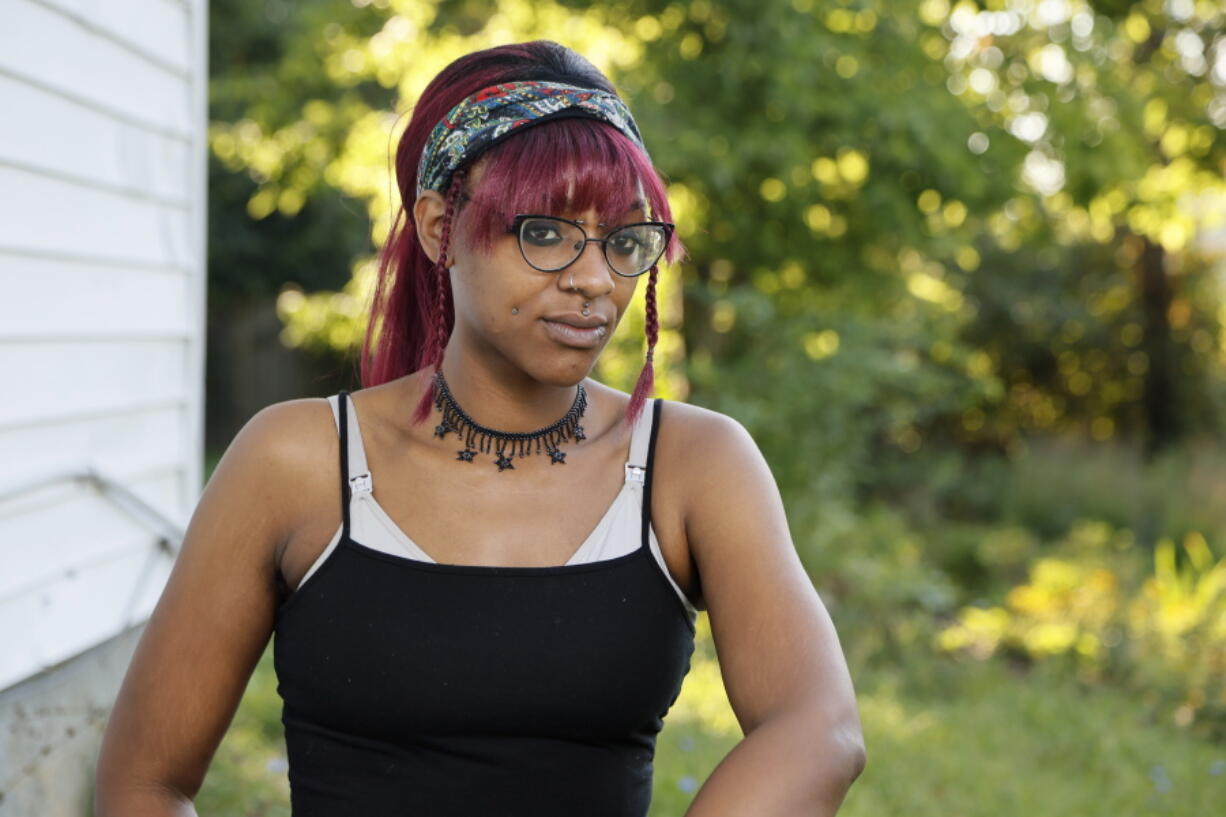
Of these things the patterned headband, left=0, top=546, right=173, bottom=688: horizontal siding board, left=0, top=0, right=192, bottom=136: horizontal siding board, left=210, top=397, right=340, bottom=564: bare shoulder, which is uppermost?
left=0, top=0, right=192, bottom=136: horizontal siding board

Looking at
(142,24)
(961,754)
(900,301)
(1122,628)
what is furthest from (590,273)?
(900,301)

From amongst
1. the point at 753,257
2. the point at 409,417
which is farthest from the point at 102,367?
the point at 753,257

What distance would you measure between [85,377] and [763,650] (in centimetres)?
225

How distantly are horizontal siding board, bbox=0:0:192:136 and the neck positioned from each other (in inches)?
65.9

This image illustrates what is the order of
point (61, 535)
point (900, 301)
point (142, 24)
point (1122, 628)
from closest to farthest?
1. point (61, 535)
2. point (142, 24)
3. point (1122, 628)
4. point (900, 301)

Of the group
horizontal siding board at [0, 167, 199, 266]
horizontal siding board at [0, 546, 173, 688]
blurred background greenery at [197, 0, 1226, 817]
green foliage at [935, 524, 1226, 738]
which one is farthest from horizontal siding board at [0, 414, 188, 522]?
green foliage at [935, 524, 1226, 738]

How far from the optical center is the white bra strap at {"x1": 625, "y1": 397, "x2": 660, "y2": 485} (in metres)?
1.66

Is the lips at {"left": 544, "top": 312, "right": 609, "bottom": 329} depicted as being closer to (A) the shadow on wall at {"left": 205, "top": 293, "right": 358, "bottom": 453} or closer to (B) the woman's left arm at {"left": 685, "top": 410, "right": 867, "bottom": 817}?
(B) the woman's left arm at {"left": 685, "top": 410, "right": 867, "bottom": 817}

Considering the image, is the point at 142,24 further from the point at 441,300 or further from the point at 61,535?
the point at 441,300

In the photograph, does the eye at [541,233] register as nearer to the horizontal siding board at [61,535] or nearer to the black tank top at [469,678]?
the black tank top at [469,678]

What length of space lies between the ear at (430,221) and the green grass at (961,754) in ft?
6.85

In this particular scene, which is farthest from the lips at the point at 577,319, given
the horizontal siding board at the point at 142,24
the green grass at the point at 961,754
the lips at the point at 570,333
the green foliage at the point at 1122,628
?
the green foliage at the point at 1122,628

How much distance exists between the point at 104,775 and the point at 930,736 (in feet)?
12.1

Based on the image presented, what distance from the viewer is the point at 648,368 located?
5.65 ft
